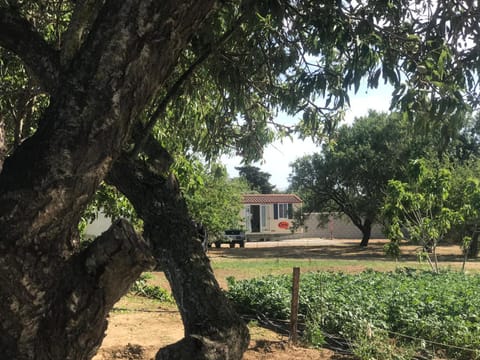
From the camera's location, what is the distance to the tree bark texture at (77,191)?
6.66ft

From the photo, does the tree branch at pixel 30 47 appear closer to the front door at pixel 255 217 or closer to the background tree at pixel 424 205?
the background tree at pixel 424 205

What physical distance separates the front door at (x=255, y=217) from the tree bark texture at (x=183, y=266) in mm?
47164

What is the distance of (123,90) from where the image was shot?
216cm

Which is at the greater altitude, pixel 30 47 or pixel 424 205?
pixel 30 47

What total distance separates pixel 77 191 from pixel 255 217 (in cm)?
4879

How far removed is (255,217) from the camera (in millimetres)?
50719

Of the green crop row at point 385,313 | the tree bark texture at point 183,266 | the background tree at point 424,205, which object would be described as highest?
the background tree at point 424,205

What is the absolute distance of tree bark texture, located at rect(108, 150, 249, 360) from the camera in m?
2.66

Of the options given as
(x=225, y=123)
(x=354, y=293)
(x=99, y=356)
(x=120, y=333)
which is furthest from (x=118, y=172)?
(x=354, y=293)

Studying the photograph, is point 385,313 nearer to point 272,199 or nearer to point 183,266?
point 183,266

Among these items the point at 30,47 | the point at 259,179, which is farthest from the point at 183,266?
the point at 259,179

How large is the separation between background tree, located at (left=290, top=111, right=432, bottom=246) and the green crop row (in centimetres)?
2285

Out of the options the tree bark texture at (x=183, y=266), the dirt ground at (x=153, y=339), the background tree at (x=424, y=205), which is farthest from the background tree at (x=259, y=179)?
the tree bark texture at (x=183, y=266)

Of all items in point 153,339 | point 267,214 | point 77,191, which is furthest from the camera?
point 267,214
